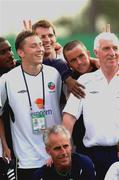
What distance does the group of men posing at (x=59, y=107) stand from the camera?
18.8 feet

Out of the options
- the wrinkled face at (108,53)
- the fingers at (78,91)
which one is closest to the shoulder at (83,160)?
the fingers at (78,91)

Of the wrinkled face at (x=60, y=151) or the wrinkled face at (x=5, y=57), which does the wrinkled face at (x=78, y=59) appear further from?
the wrinkled face at (x=60, y=151)

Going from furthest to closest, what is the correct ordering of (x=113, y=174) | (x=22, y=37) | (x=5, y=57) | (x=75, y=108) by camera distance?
(x=5, y=57) < (x=22, y=37) < (x=75, y=108) < (x=113, y=174)

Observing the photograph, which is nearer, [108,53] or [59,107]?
[108,53]

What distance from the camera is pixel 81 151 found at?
625 cm

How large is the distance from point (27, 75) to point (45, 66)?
0.20m

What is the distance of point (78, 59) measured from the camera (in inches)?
257

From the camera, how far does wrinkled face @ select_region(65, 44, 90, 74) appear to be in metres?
6.52

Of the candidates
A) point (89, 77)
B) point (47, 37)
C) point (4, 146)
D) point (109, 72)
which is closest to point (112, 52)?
point (109, 72)

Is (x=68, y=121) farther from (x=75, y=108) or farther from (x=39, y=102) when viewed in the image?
(x=39, y=102)

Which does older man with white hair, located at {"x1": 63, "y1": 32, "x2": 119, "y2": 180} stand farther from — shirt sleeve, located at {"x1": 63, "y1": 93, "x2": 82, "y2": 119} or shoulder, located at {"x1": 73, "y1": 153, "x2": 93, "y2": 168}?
shoulder, located at {"x1": 73, "y1": 153, "x2": 93, "y2": 168}

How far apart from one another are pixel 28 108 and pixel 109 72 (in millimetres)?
830

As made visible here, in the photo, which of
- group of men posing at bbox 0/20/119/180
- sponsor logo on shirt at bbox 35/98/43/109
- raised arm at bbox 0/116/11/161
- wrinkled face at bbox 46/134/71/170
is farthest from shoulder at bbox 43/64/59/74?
wrinkled face at bbox 46/134/71/170

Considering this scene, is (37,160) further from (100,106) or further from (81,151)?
(100,106)
